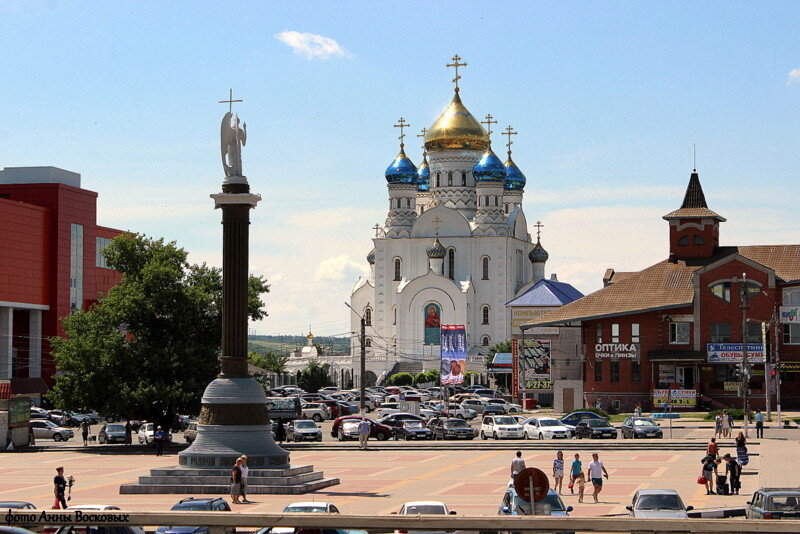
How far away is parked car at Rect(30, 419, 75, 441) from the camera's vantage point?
63062 mm

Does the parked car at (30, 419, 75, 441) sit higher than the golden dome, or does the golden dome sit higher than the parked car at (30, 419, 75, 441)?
the golden dome

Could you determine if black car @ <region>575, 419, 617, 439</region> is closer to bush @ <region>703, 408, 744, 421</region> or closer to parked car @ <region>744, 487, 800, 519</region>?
bush @ <region>703, 408, 744, 421</region>

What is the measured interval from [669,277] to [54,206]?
1859 inches

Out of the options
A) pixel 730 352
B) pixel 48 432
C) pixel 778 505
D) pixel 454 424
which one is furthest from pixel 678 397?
pixel 778 505

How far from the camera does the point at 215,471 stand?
3622cm

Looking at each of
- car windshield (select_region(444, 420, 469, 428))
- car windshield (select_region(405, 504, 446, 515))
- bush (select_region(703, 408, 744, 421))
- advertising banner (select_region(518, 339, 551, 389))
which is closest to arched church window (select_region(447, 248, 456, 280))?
advertising banner (select_region(518, 339, 551, 389))

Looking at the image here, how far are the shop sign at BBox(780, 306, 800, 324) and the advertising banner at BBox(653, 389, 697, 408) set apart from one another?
7005 millimetres

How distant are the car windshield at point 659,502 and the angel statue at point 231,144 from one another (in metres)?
18.6

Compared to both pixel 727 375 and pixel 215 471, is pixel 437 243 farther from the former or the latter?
pixel 215 471

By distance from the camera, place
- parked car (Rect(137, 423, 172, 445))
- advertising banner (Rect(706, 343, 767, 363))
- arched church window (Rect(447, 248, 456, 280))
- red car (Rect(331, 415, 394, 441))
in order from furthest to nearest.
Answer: arched church window (Rect(447, 248, 456, 280)), advertising banner (Rect(706, 343, 767, 363)), red car (Rect(331, 415, 394, 441)), parked car (Rect(137, 423, 172, 445))

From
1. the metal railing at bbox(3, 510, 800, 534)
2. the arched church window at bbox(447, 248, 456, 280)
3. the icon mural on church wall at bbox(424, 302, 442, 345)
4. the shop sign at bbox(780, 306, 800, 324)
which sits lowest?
the metal railing at bbox(3, 510, 800, 534)

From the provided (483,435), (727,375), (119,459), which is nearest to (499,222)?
(727,375)

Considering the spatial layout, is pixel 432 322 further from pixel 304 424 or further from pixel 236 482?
pixel 236 482

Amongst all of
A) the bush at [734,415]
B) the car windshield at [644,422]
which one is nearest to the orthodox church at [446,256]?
the bush at [734,415]
